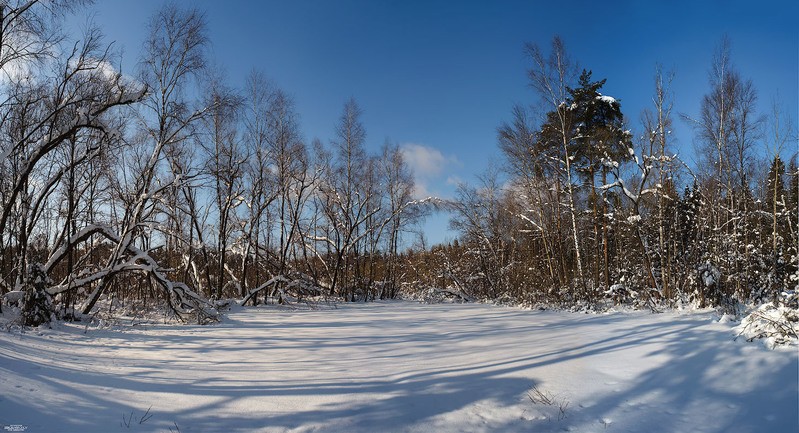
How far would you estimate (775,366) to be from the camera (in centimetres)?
383

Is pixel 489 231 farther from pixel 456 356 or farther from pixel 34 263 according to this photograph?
pixel 34 263

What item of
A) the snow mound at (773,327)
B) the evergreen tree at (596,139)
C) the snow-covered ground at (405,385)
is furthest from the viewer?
the evergreen tree at (596,139)

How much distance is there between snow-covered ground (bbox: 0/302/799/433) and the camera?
316 centimetres

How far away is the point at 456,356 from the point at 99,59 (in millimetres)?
10420

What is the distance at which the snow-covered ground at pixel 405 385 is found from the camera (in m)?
3.16

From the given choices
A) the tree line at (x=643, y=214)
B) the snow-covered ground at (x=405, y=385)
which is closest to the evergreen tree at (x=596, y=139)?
the tree line at (x=643, y=214)

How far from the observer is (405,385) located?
4.09m

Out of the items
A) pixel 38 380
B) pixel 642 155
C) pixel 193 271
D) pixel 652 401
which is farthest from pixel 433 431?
pixel 193 271

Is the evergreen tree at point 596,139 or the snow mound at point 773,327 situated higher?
the evergreen tree at point 596,139

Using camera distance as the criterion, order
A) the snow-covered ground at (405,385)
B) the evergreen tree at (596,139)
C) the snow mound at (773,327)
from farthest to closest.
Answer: the evergreen tree at (596,139) < the snow mound at (773,327) < the snow-covered ground at (405,385)

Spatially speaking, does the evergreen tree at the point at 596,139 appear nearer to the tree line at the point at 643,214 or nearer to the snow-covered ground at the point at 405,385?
the tree line at the point at 643,214

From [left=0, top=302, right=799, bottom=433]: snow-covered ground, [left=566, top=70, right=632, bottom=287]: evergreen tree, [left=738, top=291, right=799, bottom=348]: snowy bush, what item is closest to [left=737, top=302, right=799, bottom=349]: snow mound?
[left=738, top=291, right=799, bottom=348]: snowy bush

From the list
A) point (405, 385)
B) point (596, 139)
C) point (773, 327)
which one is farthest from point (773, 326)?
point (596, 139)

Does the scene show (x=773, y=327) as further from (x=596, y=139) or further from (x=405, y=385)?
(x=596, y=139)
